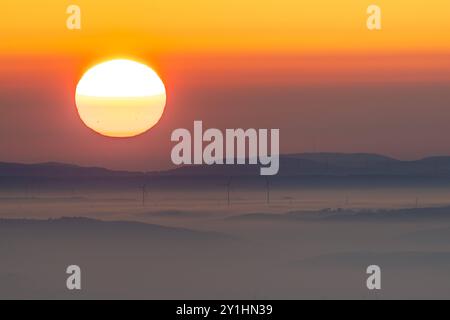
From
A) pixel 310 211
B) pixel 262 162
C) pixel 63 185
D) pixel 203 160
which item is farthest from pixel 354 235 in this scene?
pixel 63 185

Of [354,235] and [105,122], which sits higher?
[105,122]

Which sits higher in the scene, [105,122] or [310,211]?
[105,122]

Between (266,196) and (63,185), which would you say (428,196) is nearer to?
(266,196)

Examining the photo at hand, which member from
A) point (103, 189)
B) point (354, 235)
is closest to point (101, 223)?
point (103, 189)

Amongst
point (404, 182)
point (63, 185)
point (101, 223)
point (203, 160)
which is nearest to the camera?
point (203, 160)

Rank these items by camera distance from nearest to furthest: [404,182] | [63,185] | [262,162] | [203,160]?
[203,160]
[262,162]
[63,185]
[404,182]

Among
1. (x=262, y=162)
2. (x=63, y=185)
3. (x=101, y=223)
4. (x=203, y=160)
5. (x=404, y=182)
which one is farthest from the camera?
(x=404, y=182)

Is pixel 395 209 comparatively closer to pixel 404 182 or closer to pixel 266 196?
pixel 404 182

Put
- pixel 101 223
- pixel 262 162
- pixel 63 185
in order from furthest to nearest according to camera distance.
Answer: pixel 63 185, pixel 101 223, pixel 262 162

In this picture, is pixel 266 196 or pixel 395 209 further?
pixel 395 209
